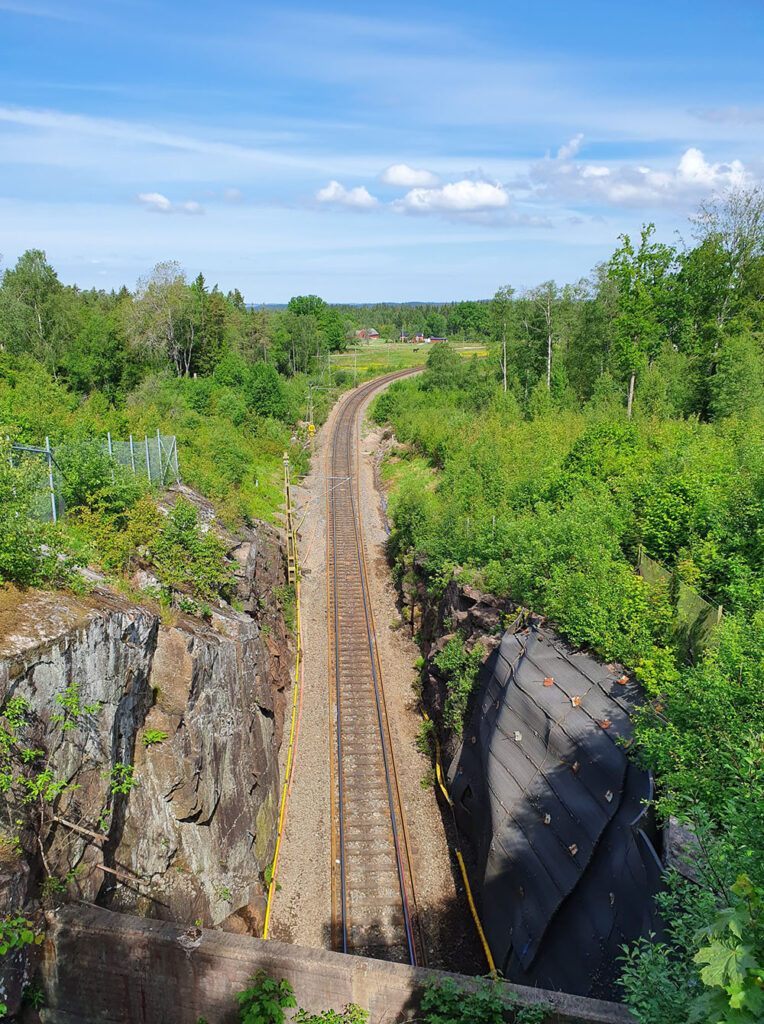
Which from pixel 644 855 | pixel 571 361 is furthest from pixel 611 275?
pixel 644 855

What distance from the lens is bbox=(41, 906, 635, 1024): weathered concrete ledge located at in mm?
8516

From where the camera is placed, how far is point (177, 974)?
8766 mm

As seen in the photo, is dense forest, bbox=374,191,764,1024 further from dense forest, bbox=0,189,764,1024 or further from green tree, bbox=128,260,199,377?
green tree, bbox=128,260,199,377

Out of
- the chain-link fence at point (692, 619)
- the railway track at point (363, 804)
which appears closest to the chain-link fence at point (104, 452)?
the railway track at point (363, 804)

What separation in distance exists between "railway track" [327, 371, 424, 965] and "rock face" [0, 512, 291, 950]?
1.99 m

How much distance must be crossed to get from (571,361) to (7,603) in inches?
1678

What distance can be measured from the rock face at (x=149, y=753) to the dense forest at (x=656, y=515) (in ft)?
25.1

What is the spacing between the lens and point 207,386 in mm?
50031

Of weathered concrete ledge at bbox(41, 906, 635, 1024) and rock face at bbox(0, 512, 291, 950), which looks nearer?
weathered concrete ledge at bbox(41, 906, 635, 1024)

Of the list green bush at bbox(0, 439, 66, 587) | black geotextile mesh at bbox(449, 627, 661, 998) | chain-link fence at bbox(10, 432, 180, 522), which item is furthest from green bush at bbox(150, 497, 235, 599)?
black geotextile mesh at bbox(449, 627, 661, 998)

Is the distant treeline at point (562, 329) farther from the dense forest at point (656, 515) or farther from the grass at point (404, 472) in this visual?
the grass at point (404, 472)

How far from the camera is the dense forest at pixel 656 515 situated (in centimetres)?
606

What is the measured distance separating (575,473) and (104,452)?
16756 millimetres

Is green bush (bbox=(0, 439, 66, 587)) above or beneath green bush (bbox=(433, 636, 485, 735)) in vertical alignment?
above
